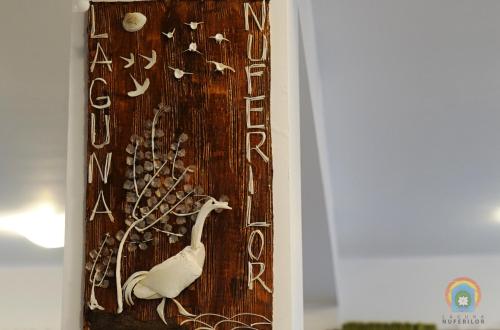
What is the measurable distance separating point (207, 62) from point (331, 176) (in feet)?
8.64

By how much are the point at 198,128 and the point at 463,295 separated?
162 inches

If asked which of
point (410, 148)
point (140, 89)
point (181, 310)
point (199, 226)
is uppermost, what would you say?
point (410, 148)

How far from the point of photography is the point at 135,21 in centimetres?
110

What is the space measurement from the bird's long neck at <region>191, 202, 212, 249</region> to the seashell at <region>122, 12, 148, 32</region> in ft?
1.00

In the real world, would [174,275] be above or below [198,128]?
below

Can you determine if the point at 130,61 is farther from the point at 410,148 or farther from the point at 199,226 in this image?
the point at 410,148

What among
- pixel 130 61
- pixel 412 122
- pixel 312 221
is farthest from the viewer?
pixel 412 122

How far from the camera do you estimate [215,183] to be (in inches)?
40.9

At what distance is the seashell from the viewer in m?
1.10

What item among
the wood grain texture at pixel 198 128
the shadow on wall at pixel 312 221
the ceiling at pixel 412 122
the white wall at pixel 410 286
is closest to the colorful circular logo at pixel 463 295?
the white wall at pixel 410 286

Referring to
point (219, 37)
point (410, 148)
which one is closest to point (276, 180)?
point (219, 37)

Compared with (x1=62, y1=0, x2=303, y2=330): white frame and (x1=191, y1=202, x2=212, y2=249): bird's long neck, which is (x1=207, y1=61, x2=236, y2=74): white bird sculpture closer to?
(x1=62, y1=0, x2=303, y2=330): white frame

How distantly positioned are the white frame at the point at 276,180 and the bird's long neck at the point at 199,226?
0.33 ft

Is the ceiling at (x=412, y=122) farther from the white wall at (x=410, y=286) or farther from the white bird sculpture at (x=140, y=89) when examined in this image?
the white bird sculpture at (x=140, y=89)
